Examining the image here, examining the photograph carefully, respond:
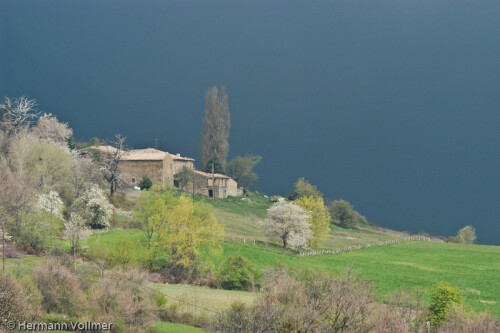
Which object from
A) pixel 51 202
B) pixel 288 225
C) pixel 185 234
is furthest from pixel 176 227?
pixel 288 225

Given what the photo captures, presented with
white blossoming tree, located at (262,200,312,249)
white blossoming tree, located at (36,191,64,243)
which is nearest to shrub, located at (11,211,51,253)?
white blossoming tree, located at (36,191,64,243)

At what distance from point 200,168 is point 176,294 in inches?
3051

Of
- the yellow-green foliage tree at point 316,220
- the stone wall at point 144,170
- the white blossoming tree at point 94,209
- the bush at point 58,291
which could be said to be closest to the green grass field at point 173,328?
the bush at point 58,291

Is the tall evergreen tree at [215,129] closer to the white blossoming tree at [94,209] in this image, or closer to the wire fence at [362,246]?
the wire fence at [362,246]

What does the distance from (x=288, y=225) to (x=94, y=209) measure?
24987 millimetres

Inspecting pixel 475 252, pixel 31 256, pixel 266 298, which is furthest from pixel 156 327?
pixel 475 252

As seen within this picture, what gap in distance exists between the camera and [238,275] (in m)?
39.4

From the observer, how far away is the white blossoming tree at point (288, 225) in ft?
211

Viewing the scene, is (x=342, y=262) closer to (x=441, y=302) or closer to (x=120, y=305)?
(x=441, y=302)

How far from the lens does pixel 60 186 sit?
56281 millimetres

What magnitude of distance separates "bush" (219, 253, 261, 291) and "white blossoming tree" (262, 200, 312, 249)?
75.7ft

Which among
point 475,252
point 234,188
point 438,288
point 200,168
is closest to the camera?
point 438,288

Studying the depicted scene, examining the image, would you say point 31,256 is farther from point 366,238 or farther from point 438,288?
point 366,238

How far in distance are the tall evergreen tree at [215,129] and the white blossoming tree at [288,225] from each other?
43.6 m
